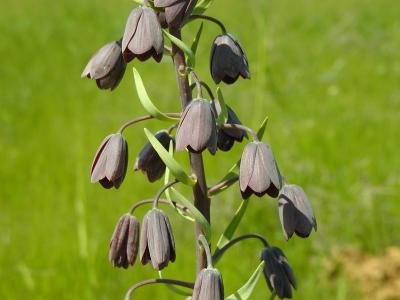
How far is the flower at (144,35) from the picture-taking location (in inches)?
67.2

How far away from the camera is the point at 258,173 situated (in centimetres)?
169

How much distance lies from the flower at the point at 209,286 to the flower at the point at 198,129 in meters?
0.27

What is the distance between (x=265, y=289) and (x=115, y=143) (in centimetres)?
186

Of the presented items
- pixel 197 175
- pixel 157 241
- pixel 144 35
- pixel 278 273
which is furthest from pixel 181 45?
pixel 278 273

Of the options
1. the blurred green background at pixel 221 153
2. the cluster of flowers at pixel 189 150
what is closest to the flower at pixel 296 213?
the cluster of flowers at pixel 189 150

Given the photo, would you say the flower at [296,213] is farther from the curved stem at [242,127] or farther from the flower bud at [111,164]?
the flower bud at [111,164]

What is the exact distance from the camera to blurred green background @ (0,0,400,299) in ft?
12.3

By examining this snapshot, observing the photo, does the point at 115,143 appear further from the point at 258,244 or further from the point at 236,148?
the point at 236,148

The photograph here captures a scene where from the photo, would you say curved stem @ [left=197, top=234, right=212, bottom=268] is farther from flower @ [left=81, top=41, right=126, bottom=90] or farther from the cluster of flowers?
flower @ [left=81, top=41, right=126, bottom=90]

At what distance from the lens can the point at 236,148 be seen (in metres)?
6.04

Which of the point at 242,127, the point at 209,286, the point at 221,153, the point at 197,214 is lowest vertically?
the point at 209,286

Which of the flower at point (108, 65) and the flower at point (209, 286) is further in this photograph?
the flower at point (108, 65)

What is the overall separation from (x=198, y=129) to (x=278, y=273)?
52 centimetres

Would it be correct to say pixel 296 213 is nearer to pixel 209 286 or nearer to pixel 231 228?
pixel 231 228
